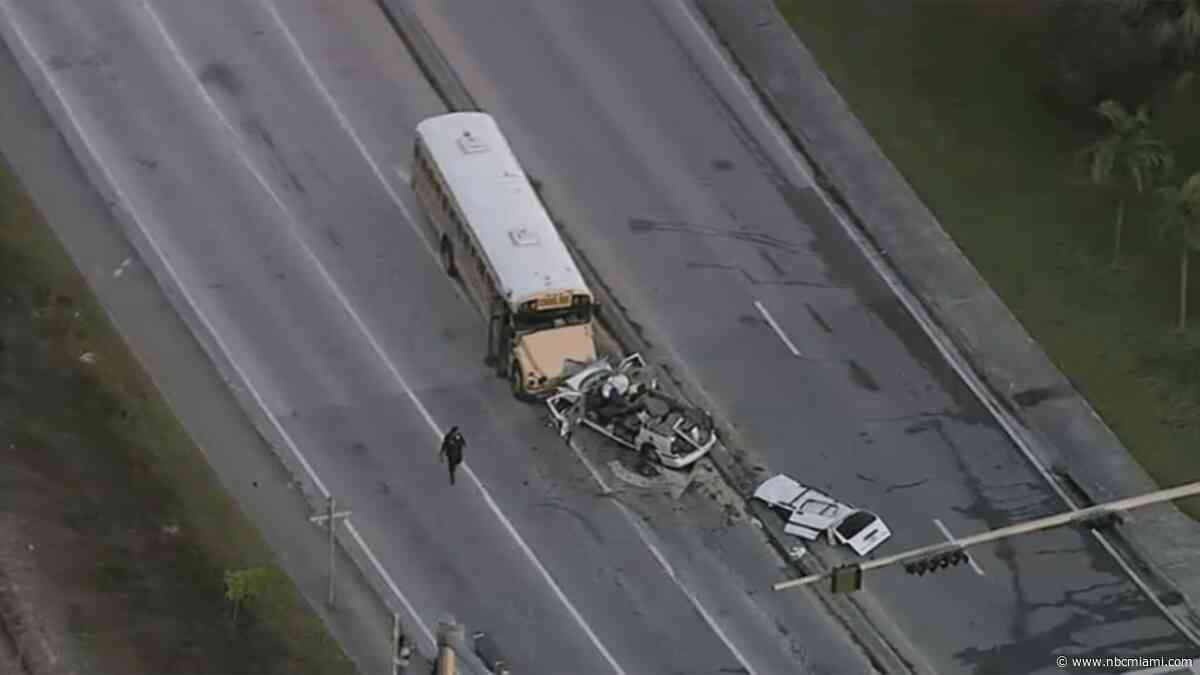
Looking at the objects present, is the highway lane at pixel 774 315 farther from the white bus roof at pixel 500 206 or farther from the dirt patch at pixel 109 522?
the dirt patch at pixel 109 522

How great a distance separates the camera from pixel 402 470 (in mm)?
60781

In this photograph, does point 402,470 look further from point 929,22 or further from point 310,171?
point 929,22

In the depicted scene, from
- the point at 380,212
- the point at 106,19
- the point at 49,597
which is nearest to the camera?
the point at 49,597

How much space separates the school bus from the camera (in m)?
62.4

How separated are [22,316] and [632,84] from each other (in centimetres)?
1786

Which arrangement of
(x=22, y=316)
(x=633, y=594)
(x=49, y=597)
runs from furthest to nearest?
Result: (x=22, y=316), (x=633, y=594), (x=49, y=597)

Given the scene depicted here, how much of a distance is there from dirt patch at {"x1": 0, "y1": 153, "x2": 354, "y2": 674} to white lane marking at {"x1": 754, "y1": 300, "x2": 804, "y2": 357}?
546 inches

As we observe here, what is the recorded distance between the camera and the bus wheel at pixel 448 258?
216ft

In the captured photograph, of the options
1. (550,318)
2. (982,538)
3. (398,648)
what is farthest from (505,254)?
(982,538)

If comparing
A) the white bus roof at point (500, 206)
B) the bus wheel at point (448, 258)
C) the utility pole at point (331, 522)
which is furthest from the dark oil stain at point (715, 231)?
the utility pole at point (331, 522)

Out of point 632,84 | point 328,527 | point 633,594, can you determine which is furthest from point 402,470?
point 632,84

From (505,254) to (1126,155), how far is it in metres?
15.3

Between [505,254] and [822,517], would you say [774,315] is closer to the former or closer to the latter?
[505,254]

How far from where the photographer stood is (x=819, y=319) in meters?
65.7
